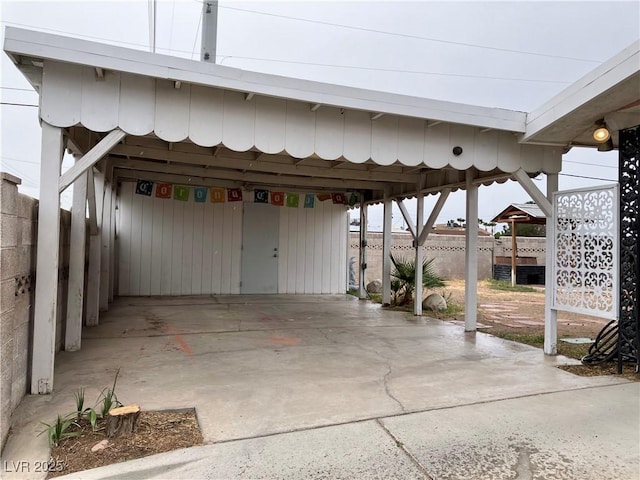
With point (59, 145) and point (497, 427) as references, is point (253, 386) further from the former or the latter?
point (59, 145)

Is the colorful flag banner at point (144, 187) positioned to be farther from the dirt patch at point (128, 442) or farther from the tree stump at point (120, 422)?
the tree stump at point (120, 422)

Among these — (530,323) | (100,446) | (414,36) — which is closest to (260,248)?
(530,323)

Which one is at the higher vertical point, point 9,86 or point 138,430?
point 9,86

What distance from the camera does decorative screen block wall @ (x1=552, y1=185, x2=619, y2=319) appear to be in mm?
3979

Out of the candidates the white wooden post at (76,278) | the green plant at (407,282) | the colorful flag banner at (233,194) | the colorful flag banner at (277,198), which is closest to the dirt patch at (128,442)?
the white wooden post at (76,278)

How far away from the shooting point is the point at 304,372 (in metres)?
3.71

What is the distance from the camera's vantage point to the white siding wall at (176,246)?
28.4ft

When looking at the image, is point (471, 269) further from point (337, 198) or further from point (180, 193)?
point (180, 193)

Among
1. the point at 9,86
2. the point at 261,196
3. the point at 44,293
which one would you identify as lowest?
the point at 44,293

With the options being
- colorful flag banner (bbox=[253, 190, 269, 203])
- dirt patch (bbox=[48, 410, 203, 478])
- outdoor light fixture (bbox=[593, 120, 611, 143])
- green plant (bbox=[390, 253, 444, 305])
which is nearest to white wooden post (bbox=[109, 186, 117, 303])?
colorful flag banner (bbox=[253, 190, 269, 203])

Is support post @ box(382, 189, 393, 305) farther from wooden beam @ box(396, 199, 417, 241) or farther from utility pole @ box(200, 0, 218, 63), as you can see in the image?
utility pole @ box(200, 0, 218, 63)

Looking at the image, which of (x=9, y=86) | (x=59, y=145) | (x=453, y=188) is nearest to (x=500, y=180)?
(x=453, y=188)

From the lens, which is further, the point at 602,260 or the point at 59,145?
the point at 602,260

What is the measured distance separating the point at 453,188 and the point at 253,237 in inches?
195
